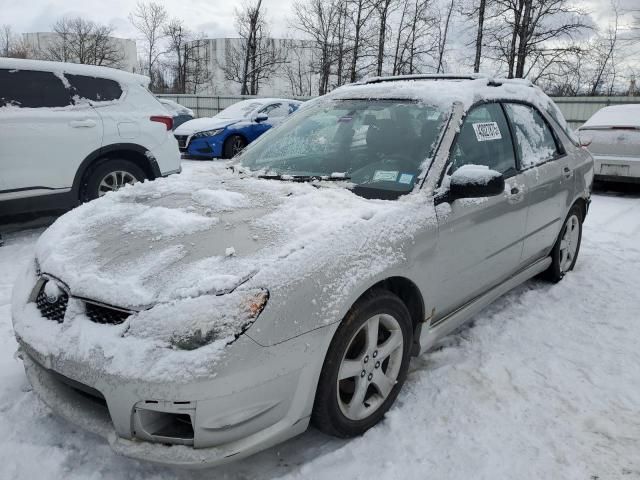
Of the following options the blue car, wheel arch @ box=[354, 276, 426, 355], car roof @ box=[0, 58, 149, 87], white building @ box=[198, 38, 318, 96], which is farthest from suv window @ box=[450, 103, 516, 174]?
white building @ box=[198, 38, 318, 96]

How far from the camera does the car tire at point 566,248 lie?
13.5 ft

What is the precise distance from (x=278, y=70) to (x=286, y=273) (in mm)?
46290

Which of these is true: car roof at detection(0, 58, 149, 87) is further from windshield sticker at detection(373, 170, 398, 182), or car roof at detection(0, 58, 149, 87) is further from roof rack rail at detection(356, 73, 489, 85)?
windshield sticker at detection(373, 170, 398, 182)

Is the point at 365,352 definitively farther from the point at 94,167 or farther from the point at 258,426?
the point at 94,167

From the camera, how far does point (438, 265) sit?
8.41 ft

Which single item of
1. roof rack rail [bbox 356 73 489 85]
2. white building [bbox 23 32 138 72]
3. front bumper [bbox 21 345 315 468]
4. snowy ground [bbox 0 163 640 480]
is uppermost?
white building [bbox 23 32 138 72]

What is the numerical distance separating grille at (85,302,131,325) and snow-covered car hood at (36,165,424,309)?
0.04 meters

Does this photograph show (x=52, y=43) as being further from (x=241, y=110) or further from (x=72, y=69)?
(x=72, y=69)

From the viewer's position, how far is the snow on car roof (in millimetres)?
7914

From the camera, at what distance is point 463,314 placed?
2936 mm

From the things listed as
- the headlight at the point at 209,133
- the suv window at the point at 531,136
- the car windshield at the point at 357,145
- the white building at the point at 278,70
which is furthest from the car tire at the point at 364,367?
the white building at the point at 278,70

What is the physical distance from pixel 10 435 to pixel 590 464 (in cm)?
258

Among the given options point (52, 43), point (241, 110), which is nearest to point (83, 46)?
point (52, 43)

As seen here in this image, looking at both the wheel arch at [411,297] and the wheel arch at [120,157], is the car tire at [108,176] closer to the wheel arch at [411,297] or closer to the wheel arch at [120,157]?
the wheel arch at [120,157]
